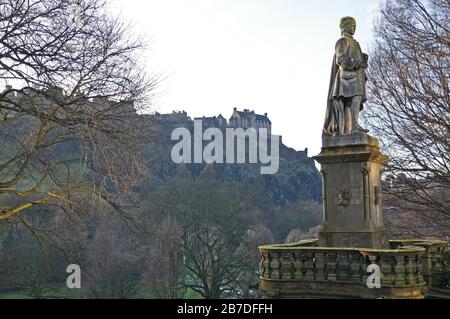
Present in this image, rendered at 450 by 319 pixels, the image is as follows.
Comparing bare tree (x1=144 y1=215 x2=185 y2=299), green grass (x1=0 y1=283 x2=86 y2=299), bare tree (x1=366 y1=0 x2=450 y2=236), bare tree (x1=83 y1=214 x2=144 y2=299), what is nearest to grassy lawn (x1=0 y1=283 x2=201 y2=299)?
green grass (x1=0 y1=283 x2=86 y2=299)

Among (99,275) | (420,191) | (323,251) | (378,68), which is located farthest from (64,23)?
(99,275)

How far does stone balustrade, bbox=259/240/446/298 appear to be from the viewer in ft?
32.0

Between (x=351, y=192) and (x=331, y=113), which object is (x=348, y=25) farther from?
(x=351, y=192)

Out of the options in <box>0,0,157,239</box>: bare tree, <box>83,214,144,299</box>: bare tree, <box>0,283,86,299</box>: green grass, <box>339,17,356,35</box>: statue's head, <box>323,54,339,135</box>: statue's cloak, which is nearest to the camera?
<box>0,0,157,239</box>: bare tree

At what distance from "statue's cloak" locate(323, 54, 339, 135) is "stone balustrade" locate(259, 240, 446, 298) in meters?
3.59

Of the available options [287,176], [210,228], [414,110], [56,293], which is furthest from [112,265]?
[287,176]

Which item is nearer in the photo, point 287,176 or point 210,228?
point 210,228

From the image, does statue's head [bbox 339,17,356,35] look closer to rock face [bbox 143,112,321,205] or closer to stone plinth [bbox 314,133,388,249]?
stone plinth [bbox 314,133,388,249]

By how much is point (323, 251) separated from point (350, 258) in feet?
1.98

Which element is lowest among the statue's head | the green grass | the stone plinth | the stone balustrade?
the green grass

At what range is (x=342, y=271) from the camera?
10406 millimetres

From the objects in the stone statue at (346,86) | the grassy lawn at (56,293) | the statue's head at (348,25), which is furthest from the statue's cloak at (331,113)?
the grassy lawn at (56,293)

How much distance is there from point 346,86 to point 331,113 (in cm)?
83

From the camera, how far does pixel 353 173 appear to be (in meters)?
12.0
